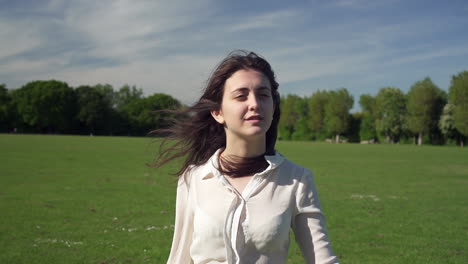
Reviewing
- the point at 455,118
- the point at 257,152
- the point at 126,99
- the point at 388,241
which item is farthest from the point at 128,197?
the point at 126,99

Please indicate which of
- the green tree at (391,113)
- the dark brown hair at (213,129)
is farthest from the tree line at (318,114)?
the dark brown hair at (213,129)

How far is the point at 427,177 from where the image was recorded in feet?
75.8

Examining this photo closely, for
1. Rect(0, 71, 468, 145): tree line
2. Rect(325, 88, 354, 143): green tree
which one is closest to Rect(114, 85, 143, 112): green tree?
→ Rect(0, 71, 468, 145): tree line

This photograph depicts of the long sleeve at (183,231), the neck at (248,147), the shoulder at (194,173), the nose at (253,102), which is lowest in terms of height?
the long sleeve at (183,231)

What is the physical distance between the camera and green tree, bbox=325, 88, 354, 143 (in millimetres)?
112438

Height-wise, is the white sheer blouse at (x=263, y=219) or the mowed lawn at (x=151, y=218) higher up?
the white sheer blouse at (x=263, y=219)

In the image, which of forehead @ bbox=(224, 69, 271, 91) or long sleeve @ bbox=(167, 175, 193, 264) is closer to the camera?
forehead @ bbox=(224, 69, 271, 91)

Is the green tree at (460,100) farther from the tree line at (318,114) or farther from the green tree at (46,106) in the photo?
the green tree at (46,106)

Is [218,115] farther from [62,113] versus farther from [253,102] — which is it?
[62,113]

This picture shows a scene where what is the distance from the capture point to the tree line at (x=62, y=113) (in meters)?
108

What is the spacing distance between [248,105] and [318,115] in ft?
401

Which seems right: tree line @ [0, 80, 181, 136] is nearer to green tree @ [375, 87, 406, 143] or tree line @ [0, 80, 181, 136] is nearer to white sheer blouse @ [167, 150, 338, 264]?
green tree @ [375, 87, 406, 143]

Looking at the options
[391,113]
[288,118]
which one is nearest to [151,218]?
[391,113]

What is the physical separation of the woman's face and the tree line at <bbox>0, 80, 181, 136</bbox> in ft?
338
